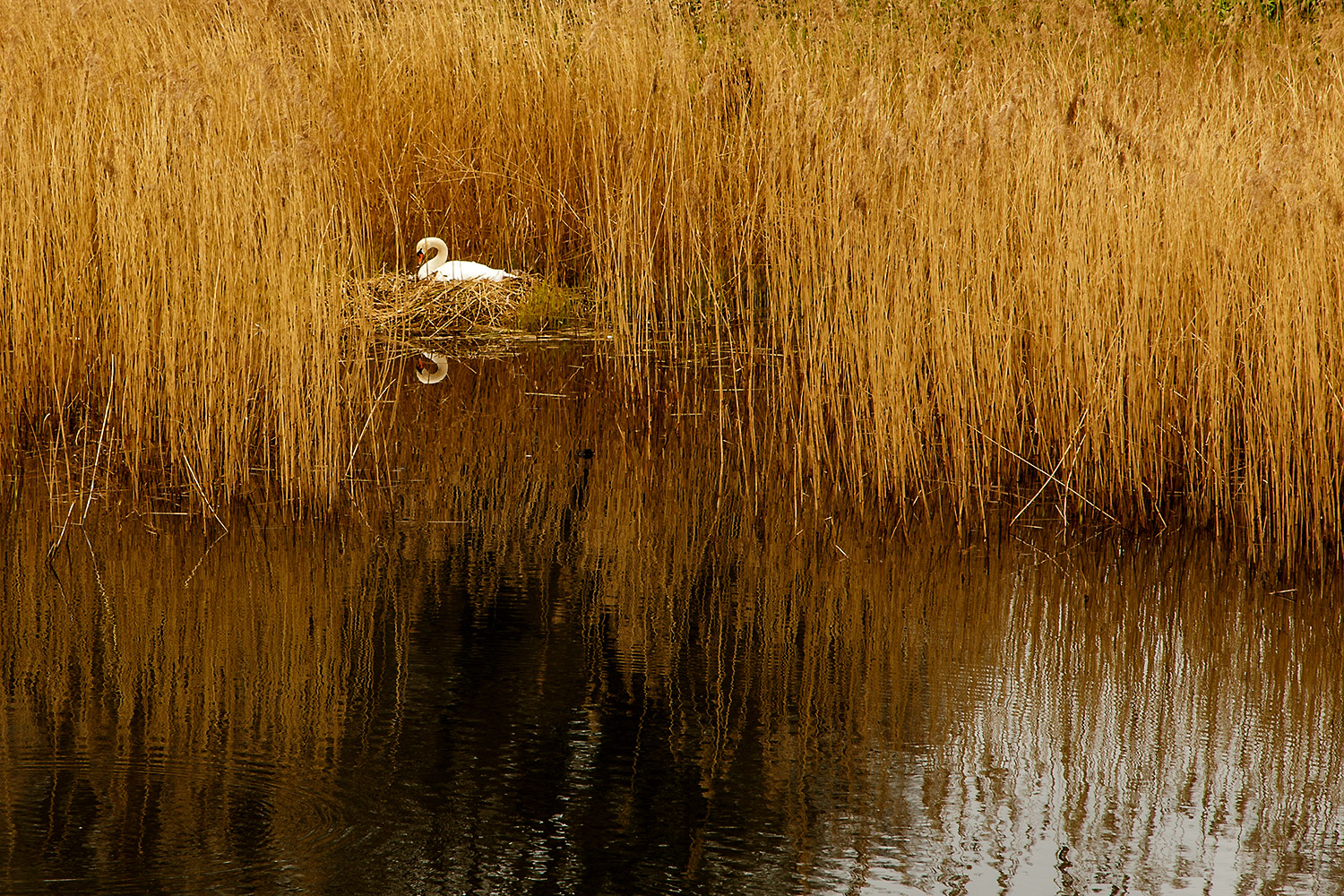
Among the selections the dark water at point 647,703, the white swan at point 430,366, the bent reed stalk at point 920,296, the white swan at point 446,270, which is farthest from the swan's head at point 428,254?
the dark water at point 647,703

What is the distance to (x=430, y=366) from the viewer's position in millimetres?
6234

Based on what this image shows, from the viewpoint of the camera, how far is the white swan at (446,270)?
22.6ft

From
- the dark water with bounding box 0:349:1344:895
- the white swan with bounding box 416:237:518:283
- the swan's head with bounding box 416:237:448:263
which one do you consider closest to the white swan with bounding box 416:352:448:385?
the white swan with bounding box 416:237:518:283

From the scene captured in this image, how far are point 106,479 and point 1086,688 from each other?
8.98ft

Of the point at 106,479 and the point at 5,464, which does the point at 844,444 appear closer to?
the point at 106,479

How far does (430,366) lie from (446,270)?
81 cm

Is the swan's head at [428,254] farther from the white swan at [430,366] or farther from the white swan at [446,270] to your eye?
the white swan at [430,366]

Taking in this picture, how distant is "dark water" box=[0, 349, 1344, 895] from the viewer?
7.97 feet

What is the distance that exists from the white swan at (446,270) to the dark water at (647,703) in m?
2.51

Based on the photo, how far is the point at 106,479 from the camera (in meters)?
4.30

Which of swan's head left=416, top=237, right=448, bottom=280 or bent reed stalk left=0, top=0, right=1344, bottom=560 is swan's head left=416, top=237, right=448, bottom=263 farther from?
bent reed stalk left=0, top=0, right=1344, bottom=560

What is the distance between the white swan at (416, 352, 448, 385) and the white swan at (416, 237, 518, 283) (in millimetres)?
545

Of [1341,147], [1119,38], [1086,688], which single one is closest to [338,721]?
[1086,688]

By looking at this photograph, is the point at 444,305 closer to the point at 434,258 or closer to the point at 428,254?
the point at 434,258
